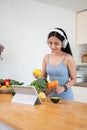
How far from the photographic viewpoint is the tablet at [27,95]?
1.27 meters

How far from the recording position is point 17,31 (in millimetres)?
2971

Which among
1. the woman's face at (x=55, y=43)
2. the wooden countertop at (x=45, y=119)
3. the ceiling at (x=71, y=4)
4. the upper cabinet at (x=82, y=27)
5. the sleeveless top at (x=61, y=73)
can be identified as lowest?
the wooden countertop at (x=45, y=119)

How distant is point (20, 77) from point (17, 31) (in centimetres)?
65

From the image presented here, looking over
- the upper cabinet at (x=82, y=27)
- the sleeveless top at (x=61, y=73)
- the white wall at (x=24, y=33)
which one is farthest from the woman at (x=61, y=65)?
the upper cabinet at (x=82, y=27)

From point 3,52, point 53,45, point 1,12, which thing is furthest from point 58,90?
point 1,12

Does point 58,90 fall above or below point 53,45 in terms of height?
below

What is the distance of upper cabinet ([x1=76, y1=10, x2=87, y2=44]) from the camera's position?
3.69 m

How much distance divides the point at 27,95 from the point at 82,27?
265 cm

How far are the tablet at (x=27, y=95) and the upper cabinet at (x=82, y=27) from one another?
2551 millimetres

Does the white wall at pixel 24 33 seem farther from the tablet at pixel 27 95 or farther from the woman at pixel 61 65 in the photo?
the tablet at pixel 27 95

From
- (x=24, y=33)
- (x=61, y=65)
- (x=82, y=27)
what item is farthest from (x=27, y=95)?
(x=82, y=27)

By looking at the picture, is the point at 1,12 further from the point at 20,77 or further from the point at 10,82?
the point at 10,82

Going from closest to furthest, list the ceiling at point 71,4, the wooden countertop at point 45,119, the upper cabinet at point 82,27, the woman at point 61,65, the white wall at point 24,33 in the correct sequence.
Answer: the wooden countertop at point 45,119 → the woman at point 61,65 → the white wall at point 24,33 → the ceiling at point 71,4 → the upper cabinet at point 82,27

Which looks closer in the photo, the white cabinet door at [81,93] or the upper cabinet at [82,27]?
the white cabinet door at [81,93]
